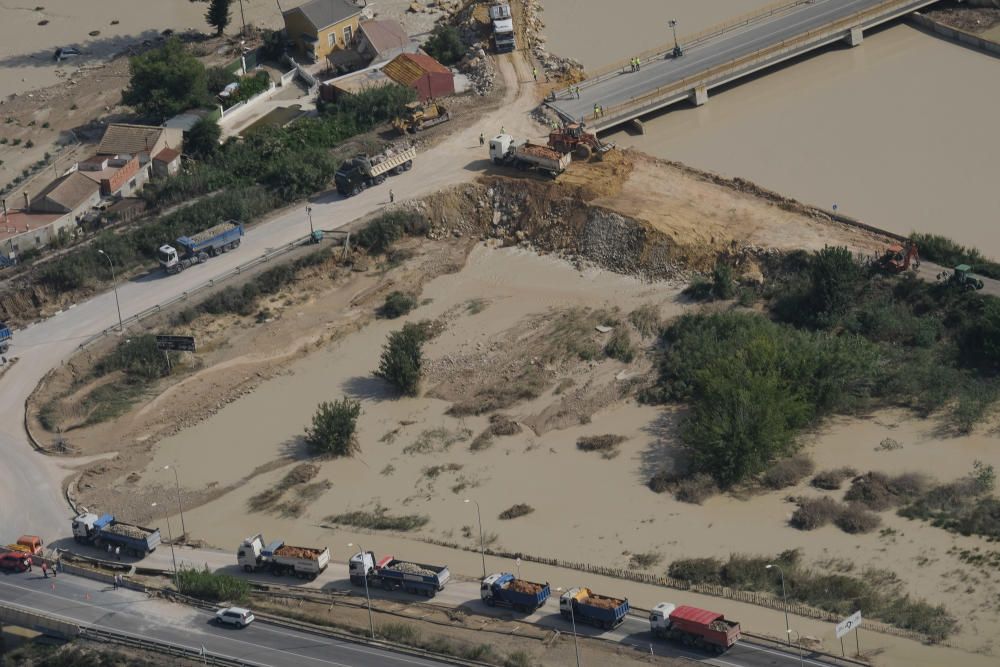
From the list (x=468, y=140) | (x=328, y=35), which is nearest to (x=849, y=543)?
(x=468, y=140)

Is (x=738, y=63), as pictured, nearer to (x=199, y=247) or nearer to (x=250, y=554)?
(x=199, y=247)

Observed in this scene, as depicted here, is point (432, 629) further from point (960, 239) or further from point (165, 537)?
point (960, 239)

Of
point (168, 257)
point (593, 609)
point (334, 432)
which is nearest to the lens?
point (593, 609)

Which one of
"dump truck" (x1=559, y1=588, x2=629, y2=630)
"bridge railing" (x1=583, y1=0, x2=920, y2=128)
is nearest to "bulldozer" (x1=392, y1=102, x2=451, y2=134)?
"bridge railing" (x1=583, y1=0, x2=920, y2=128)

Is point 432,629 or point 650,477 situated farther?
point 650,477

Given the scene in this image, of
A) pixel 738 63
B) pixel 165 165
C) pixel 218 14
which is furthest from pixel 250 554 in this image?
pixel 218 14

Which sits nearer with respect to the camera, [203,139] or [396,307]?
[396,307]

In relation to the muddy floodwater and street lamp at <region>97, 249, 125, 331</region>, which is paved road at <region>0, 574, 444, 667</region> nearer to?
street lamp at <region>97, 249, 125, 331</region>
